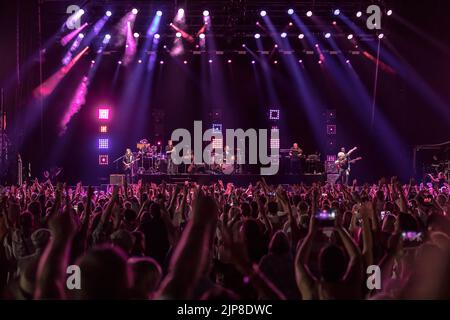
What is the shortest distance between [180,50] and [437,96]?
397 inches

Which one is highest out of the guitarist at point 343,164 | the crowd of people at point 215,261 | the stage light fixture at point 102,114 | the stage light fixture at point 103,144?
the stage light fixture at point 102,114

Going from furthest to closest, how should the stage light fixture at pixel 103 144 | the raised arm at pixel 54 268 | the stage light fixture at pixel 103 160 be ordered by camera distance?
the stage light fixture at pixel 103 144 → the stage light fixture at pixel 103 160 → the raised arm at pixel 54 268

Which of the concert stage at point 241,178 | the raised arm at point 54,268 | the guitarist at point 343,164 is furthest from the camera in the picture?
the guitarist at point 343,164

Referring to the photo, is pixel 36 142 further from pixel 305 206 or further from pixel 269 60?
pixel 305 206

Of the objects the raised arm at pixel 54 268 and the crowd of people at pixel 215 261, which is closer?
the crowd of people at pixel 215 261

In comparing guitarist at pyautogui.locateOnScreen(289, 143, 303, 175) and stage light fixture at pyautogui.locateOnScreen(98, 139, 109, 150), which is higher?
stage light fixture at pyautogui.locateOnScreen(98, 139, 109, 150)

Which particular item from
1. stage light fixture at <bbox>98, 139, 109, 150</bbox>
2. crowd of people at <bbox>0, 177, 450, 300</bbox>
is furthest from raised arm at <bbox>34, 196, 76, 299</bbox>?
stage light fixture at <bbox>98, 139, 109, 150</bbox>

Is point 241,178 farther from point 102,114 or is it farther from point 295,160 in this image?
point 102,114

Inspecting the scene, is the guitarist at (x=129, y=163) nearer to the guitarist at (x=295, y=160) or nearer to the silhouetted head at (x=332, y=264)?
the guitarist at (x=295, y=160)

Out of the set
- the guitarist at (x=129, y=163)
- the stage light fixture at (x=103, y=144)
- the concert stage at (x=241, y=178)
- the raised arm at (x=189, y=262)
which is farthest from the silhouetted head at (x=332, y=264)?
the stage light fixture at (x=103, y=144)

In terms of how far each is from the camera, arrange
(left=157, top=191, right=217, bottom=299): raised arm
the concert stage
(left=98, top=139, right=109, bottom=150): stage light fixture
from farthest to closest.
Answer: (left=98, top=139, right=109, bottom=150): stage light fixture, the concert stage, (left=157, top=191, right=217, bottom=299): raised arm

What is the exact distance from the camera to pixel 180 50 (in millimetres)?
22688

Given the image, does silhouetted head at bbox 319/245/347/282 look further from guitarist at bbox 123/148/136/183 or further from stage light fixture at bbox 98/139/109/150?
stage light fixture at bbox 98/139/109/150
